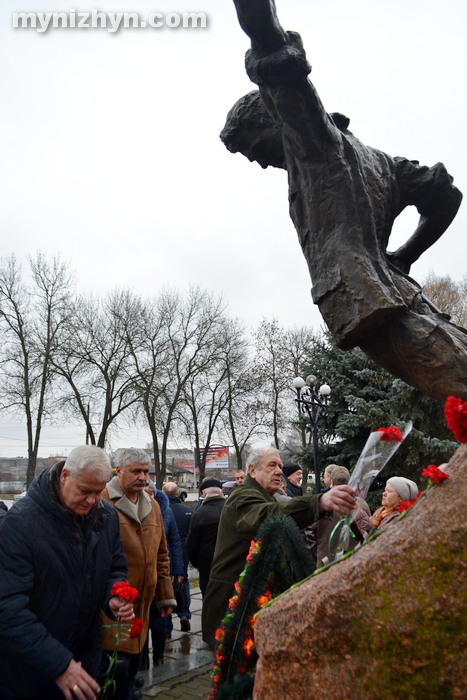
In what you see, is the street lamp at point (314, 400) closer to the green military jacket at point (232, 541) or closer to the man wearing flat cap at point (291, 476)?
the man wearing flat cap at point (291, 476)

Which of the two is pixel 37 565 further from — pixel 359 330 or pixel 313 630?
pixel 359 330

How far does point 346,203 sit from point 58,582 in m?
2.28

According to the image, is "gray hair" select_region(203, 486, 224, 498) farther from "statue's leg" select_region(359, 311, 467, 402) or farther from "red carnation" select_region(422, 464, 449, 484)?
"red carnation" select_region(422, 464, 449, 484)

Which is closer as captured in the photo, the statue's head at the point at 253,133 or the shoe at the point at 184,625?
the statue's head at the point at 253,133

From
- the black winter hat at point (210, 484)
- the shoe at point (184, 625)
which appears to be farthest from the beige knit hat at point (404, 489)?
the shoe at point (184, 625)

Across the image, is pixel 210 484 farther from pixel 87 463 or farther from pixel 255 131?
pixel 255 131

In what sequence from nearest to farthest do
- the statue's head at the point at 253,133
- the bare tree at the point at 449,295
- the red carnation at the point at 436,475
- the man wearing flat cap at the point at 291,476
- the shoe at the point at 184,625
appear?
the red carnation at the point at 436,475
the statue's head at the point at 253,133
the man wearing flat cap at the point at 291,476
the shoe at the point at 184,625
the bare tree at the point at 449,295

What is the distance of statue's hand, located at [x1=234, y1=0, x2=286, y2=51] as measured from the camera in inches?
95.7

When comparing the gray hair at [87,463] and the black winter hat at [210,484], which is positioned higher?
the gray hair at [87,463]

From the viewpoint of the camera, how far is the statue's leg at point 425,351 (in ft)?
8.39

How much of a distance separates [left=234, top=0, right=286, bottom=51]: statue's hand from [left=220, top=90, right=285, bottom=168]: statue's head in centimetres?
57

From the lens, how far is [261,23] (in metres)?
2.49

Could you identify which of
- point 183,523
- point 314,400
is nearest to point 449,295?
point 314,400

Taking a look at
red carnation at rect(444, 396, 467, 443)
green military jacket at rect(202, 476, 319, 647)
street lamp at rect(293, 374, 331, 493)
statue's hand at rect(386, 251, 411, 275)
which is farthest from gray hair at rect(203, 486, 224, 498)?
street lamp at rect(293, 374, 331, 493)
